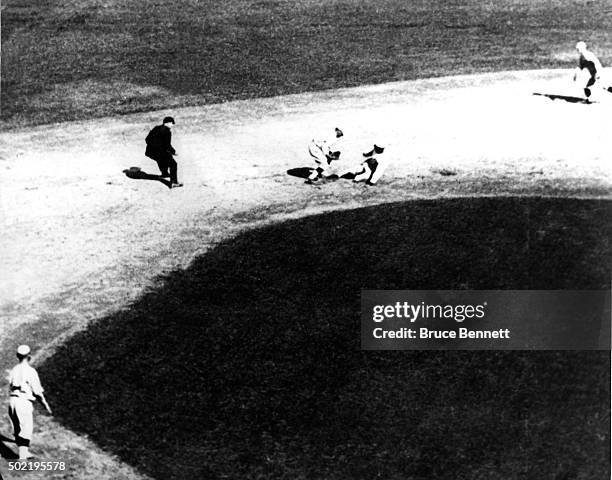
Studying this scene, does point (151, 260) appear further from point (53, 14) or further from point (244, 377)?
point (53, 14)

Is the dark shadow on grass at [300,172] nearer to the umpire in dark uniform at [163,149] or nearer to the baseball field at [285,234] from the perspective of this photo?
the baseball field at [285,234]

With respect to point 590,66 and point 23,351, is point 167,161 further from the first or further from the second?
point 590,66

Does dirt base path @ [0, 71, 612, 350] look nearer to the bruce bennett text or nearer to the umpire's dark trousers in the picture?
the umpire's dark trousers

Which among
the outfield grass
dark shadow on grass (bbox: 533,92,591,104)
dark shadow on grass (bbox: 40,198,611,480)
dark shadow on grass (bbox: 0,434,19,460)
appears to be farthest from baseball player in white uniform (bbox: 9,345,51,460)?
dark shadow on grass (bbox: 533,92,591,104)

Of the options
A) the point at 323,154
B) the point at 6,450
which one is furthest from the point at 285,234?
the point at 6,450

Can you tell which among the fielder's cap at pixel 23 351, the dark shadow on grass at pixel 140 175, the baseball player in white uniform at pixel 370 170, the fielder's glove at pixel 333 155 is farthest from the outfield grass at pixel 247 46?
the fielder's cap at pixel 23 351

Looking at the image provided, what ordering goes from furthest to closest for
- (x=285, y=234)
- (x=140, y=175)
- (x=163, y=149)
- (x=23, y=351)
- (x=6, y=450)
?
(x=140, y=175)
(x=163, y=149)
(x=285, y=234)
(x=23, y=351)
(x=6, y=450)
